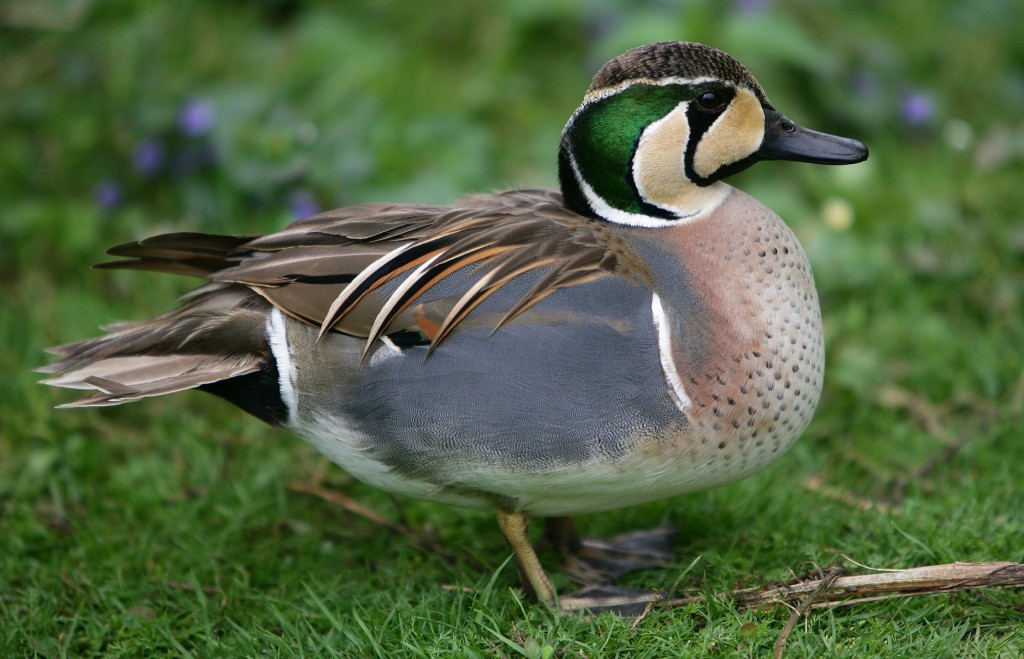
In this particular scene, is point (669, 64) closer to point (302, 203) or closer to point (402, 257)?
point (402, 257)

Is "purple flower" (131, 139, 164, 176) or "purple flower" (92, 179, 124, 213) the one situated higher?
"purple flower" (131, 139, 164, 176)

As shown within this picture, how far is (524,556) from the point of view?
2980 mm

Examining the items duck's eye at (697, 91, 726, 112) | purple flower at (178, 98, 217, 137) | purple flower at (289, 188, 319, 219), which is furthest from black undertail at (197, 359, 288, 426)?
purple flower at (178, 98, 217, 137)

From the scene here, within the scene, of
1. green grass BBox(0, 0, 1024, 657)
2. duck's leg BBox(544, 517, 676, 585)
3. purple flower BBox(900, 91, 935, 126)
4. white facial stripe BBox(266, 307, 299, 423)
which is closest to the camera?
white facial stripe BBox(266, 307, 299, 423)

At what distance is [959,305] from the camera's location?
14.5 feet

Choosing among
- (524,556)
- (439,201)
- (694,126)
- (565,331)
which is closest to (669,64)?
(694,126)

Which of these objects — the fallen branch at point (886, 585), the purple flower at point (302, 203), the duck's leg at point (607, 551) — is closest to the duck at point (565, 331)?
the duck's leg at point (607, 551)

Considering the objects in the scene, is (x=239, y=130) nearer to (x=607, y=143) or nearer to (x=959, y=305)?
(x=607, y=143)

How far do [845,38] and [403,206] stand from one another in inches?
134

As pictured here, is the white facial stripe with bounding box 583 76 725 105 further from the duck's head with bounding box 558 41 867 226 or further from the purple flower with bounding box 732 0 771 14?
the purple flower with bounding box 732 0 771 14

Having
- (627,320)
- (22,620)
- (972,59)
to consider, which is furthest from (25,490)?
(972,59)

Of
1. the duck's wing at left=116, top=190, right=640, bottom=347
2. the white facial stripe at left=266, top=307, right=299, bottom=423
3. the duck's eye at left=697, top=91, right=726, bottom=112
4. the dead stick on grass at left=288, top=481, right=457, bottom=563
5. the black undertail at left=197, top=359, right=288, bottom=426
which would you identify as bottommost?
the dead stick on grass at left=288, top=481, right=457, bottom=563

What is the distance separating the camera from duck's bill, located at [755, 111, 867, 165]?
2.89m

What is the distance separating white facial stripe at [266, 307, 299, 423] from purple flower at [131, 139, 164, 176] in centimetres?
224
